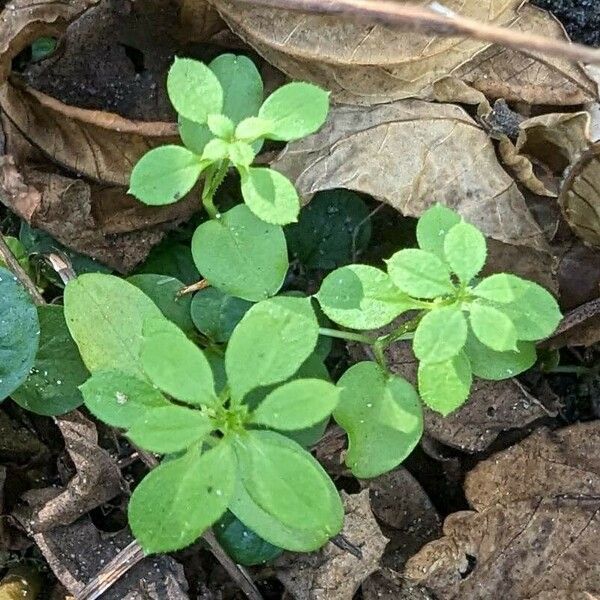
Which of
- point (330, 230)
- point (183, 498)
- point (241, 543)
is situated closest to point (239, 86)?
point (330, 230)

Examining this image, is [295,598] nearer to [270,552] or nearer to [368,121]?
[270,552]

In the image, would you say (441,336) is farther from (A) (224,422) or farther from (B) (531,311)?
(A) (224,422)

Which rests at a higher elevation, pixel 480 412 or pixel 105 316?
pixel 105 316

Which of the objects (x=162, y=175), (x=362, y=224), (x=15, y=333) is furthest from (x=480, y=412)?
(x=15, y=333)

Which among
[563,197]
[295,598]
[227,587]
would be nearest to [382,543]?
[295,598]

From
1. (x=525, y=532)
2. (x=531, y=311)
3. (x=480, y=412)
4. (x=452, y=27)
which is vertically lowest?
(x=525, y=532)

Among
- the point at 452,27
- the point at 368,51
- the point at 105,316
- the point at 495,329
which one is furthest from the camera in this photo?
the point at 368,51

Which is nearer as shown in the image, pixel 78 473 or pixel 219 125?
pixel 219 125

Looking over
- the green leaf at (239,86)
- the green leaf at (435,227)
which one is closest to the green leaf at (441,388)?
the green leaf at (435,227)

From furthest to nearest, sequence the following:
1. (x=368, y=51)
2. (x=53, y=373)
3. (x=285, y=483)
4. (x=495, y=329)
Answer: (x=368, y=51) → (x=53, y=373) → (x=495, y=329) → (x=285, y=483)
